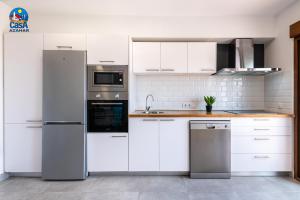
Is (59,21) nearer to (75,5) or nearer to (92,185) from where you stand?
(75,5)

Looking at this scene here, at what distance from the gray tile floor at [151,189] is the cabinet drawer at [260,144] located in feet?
1.34

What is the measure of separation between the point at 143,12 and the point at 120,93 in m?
1.33

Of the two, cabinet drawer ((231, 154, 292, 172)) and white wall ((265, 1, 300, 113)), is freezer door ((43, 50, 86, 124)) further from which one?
white wall ((265, 1, 300, 113))

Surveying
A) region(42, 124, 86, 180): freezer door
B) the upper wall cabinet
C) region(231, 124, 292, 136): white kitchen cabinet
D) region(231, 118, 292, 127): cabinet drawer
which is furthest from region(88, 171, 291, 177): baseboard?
the upper wall cabinet

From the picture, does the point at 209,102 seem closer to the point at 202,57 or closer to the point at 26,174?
the point at 202,57

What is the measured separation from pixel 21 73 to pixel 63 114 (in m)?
0.87

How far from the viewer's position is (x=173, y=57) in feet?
11.1

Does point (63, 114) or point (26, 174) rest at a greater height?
point (63, 114)

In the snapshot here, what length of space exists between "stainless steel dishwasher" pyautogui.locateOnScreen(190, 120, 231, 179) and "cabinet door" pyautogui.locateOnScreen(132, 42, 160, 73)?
3.59ft

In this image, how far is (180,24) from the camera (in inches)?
134

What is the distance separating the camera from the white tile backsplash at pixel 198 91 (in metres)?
3.76

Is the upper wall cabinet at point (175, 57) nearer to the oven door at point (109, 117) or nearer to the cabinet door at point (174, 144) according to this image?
the oven door at point (109, 117)

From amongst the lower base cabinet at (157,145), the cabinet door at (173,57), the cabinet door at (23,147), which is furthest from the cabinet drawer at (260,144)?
the cabinet door at (23,147)

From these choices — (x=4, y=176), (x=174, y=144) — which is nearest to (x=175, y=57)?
(x=174, y=144)
